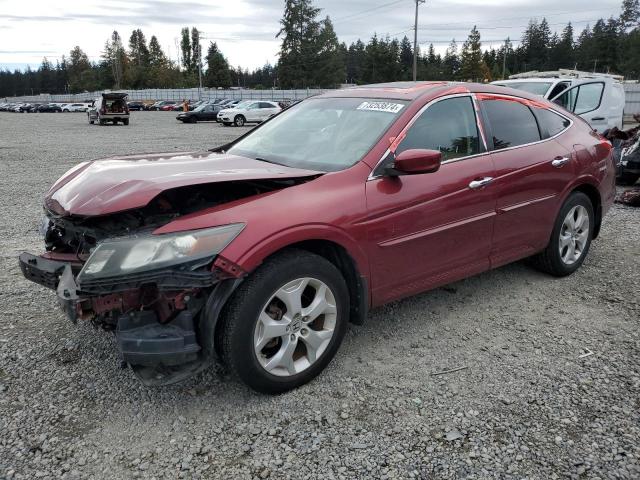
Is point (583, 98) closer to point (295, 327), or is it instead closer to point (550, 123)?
point (550, 123)

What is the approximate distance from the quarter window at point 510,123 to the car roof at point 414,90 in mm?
121

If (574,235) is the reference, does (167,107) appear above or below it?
above

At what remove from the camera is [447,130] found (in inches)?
148

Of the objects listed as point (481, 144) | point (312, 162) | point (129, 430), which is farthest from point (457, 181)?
point (129, 430)

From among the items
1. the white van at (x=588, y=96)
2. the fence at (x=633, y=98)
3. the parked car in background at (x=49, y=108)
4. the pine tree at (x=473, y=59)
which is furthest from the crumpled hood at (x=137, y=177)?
the pine tree at (x=473, y=59)

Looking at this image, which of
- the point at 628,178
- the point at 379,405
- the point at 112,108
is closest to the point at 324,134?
the point at 379,405

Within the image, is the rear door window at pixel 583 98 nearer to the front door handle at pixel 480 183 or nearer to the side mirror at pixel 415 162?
the front door handle at pixel 480 183

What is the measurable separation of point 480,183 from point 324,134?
113 cm

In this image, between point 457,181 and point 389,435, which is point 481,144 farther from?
point 389,435

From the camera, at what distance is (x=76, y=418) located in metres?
2.83

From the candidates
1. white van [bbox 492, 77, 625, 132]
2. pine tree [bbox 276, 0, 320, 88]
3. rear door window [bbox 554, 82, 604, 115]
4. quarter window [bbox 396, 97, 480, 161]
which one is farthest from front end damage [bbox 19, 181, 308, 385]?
pine tree [bbox 276, 0, 320, 88]

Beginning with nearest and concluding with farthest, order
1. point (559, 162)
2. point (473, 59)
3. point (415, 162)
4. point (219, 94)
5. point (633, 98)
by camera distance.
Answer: point (415, 162) → point (559, 162) → point (633, 98) → point (219, 94) → point (473, 59)


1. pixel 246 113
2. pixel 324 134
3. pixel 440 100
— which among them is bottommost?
pixel 324 134

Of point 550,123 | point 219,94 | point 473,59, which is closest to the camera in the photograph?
point 550,123
